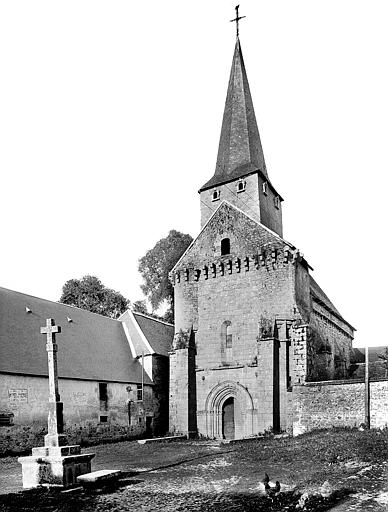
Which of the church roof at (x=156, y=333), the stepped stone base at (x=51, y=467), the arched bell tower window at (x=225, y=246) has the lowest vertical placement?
the stepped stone base at (x=51, y=467)

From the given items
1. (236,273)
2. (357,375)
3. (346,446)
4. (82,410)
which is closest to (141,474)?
(346,446)

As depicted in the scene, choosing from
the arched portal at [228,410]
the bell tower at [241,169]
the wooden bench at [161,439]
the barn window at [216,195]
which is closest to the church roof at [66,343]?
the wooden bench at [161,439]

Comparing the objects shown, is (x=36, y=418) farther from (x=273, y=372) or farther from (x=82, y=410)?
(x=273, y=372)

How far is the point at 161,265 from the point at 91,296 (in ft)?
26.9

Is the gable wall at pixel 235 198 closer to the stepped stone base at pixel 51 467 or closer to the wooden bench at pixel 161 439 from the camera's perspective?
the wooden bench at pixel 161 439

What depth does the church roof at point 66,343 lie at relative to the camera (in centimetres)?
2389

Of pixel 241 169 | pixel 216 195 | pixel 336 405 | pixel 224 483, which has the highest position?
pixel 241 169

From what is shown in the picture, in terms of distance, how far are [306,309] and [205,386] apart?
7175 millimetres

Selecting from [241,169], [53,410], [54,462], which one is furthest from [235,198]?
[54,462]

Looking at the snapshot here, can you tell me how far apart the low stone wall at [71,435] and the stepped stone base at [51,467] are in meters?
9.60

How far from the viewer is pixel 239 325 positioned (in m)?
28.3

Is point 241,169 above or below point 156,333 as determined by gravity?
above

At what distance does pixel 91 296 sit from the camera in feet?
153

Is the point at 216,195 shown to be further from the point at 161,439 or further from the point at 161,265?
the point at 161,439
